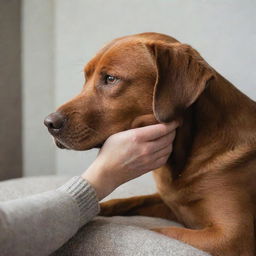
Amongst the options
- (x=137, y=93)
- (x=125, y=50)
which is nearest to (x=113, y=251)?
(x=137, y=93)

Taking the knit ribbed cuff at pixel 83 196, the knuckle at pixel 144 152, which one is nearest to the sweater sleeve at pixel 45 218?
the knit ribbed cuff at pixel 83 196

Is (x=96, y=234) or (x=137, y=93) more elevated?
(x=137, y=93)

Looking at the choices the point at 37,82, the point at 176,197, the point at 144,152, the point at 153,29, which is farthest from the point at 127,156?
the point at 37,82

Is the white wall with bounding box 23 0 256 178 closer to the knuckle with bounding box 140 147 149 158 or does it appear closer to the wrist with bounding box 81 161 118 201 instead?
the knuckle with bounding box 140 147 149 158

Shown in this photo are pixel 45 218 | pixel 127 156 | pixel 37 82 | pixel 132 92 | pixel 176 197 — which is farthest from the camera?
pixel 37 82

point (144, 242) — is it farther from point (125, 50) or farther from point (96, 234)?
point (125, 50)

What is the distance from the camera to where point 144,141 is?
4.22 feet

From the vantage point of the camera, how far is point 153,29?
2334 mm

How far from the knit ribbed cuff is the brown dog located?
0.21 meters

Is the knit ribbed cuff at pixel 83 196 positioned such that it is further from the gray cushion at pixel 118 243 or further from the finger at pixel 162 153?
the finger at pixel 162 153

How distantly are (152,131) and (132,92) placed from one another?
16 cm

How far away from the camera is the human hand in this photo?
1.21m

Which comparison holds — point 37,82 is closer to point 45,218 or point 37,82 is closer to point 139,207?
point 139,207

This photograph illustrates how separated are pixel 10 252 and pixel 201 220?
0.69 metres
